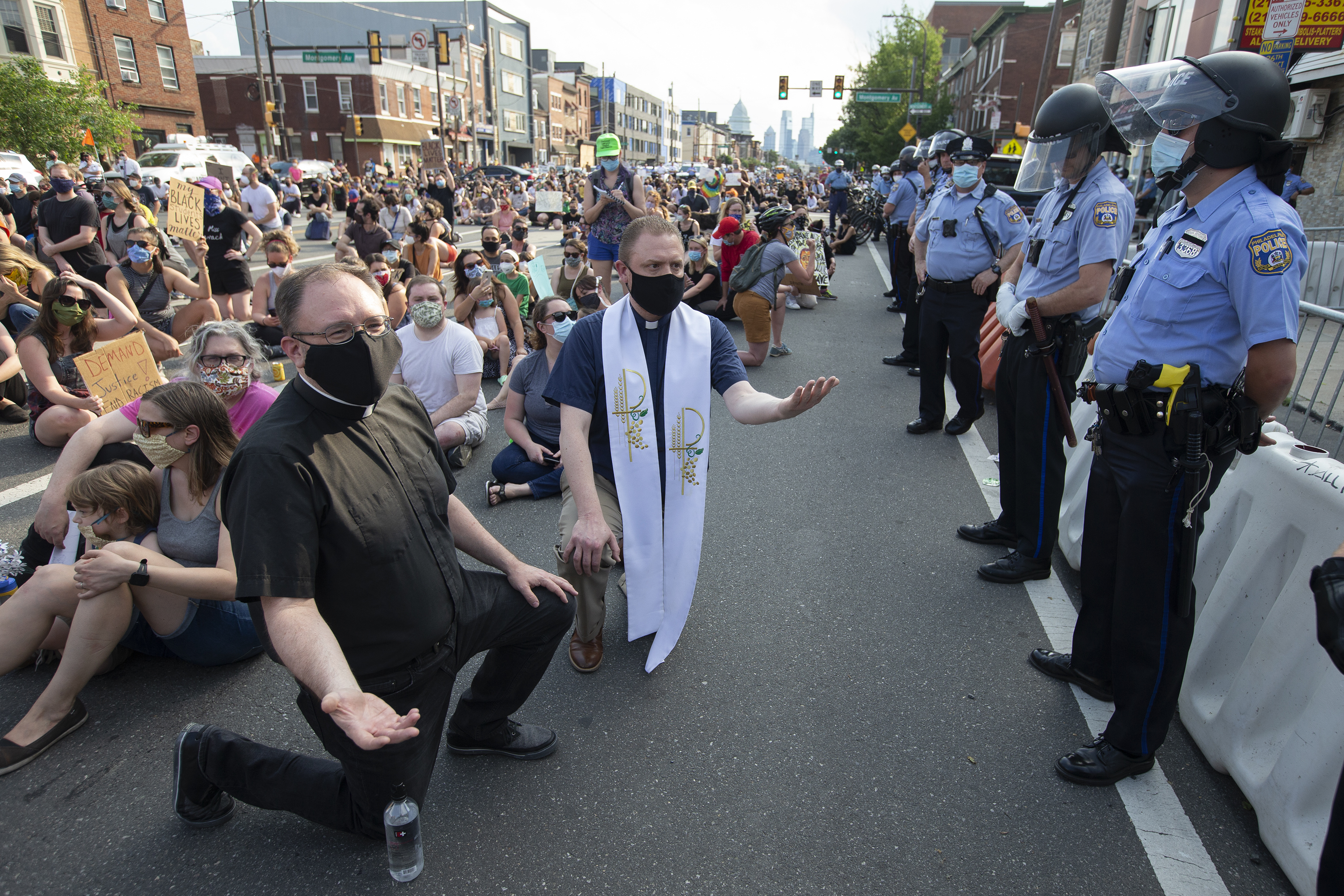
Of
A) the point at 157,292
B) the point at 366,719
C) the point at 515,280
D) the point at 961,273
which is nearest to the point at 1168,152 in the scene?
the point at 961,273

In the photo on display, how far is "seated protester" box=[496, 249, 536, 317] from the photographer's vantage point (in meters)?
8.60

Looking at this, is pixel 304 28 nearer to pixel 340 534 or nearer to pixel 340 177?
pixel 340 177

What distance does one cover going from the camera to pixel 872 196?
20.8 metres

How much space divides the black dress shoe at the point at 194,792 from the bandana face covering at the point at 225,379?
1.59 m

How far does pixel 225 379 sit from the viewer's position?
3.37 meters

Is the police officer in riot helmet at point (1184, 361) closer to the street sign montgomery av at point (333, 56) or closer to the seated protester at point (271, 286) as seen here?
the seated protester at point (271, 286)

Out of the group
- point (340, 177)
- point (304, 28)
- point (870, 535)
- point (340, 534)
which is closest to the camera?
point (340, 534)

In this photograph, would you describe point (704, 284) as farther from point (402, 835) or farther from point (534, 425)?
point (402, 835)

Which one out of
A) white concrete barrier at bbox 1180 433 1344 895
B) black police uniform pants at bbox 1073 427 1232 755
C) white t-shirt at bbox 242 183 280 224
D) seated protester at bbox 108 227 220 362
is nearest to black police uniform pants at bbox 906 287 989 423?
white concrete barrier at bbox 1180 433 1344 895

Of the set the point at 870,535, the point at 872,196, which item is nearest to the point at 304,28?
the point at 872,196

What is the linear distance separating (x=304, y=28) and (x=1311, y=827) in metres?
86.1

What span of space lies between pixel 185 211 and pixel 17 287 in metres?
1.73

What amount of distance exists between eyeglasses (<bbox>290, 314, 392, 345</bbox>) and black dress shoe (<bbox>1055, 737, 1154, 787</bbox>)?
2.59 m

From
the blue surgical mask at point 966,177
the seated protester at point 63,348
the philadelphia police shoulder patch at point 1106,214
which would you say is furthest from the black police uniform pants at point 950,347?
the seated protester at point 63,348
